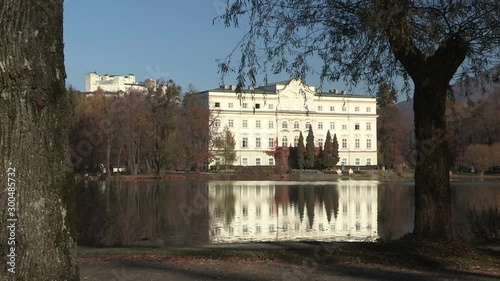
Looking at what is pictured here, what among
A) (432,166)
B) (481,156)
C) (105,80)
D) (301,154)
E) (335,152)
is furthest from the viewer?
(105,80)

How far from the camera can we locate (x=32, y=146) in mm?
2980

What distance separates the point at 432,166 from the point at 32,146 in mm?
7655

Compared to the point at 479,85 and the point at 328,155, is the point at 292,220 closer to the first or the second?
the point at 479,85

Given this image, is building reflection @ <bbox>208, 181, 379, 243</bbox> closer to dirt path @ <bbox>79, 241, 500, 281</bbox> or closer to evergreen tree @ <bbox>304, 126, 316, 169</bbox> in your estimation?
dirt path @ <bbox>79, 241, 500, 281</bbox>

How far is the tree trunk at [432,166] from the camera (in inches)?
372

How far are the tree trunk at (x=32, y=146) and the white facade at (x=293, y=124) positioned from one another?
3079 inches

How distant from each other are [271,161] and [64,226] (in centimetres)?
8796

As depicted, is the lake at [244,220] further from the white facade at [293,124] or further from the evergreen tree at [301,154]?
the white facade at [293,124]

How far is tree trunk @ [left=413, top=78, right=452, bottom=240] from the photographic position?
944cm

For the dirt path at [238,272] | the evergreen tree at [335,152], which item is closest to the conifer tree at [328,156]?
the evergreen tree at [335,152]

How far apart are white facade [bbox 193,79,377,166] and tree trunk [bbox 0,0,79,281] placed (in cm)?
7820

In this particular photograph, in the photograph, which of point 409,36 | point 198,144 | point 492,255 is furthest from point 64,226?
point 198,144

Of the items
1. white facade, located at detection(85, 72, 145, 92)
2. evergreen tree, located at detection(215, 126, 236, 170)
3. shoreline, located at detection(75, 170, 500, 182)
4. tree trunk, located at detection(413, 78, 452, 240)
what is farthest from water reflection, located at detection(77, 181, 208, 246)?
white facade, located at detection(85, 72, 145, 92)

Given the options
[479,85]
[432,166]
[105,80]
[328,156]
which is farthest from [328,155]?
[432,166]
